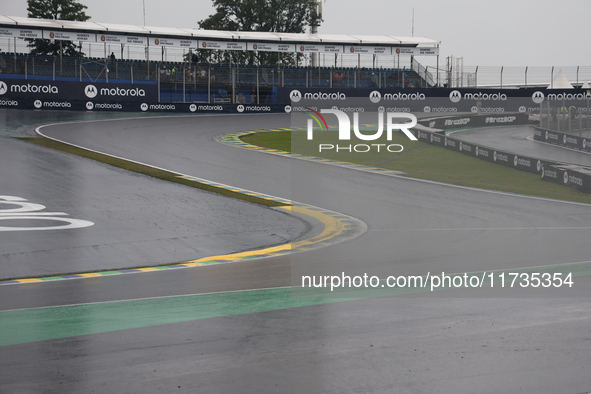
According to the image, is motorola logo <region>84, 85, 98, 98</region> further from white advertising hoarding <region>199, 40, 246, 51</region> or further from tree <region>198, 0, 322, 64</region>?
tree <region>198, 0, 322, 64</region>

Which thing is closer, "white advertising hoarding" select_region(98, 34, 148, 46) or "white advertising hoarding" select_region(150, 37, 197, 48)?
"white advertising hoarding" select_region(98, 34, 148, 46)

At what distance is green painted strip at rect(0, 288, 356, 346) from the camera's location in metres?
5.55

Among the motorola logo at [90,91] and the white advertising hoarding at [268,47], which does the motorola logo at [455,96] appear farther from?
the motorola logo at [90,91]

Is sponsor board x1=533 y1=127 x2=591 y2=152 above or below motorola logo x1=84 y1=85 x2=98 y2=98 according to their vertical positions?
below

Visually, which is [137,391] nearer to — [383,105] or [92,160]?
[92,160]

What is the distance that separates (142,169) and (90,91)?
57.7 ft

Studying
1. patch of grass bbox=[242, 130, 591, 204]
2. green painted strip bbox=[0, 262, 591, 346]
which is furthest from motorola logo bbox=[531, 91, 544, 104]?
green painted strip bbox=[0, 262, 591, 346]

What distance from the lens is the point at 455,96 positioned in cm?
4159

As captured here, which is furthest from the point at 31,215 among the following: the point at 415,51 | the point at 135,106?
the point at 415,51

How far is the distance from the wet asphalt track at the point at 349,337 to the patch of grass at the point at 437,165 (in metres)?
6.61

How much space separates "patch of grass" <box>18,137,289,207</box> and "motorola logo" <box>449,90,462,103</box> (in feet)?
89.2

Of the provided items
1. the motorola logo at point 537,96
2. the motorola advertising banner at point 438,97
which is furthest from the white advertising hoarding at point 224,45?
the motorola logo at point 537,96

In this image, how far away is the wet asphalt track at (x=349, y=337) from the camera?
4273 mm

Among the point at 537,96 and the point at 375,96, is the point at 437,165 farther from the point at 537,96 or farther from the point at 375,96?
the point at 537,96
